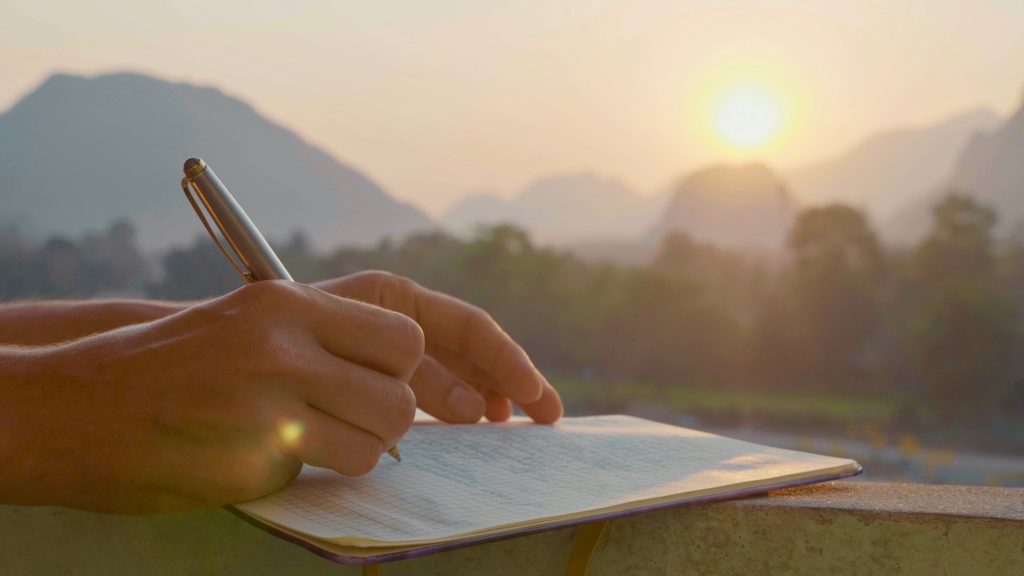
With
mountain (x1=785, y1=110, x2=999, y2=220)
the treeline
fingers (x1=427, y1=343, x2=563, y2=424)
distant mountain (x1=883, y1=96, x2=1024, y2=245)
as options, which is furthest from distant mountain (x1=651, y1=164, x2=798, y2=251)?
fingers (x1=427, y1=343, x2=563, y2=424)

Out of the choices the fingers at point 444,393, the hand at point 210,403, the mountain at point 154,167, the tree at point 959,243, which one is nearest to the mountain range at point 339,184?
the mountain at point 154,167

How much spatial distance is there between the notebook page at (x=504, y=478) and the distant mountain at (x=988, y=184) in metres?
7.44

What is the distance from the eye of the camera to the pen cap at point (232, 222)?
516mm

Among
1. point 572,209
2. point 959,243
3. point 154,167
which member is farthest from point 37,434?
point 572,209

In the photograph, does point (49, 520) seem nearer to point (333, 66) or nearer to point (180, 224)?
point (180, 224)

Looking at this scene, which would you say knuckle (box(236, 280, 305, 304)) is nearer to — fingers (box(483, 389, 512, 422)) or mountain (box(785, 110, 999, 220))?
fingers (box(483, 389, 512, 422))

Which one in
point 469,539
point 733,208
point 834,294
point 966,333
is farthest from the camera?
point 733,208

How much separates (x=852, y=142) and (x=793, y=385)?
16.9 ft

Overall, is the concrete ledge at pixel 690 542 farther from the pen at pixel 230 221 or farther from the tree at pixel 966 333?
the tree at pixel 966 333

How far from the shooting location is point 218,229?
545 mm

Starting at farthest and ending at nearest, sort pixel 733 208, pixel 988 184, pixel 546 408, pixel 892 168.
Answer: pixel 892 168
pixel 733 208
pixel 988 184
pixel 546 408

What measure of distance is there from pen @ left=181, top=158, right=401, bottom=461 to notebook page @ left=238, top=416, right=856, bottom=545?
0.17 feet

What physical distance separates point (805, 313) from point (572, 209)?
2.78 m

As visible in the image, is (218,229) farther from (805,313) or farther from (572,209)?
(572,209)
